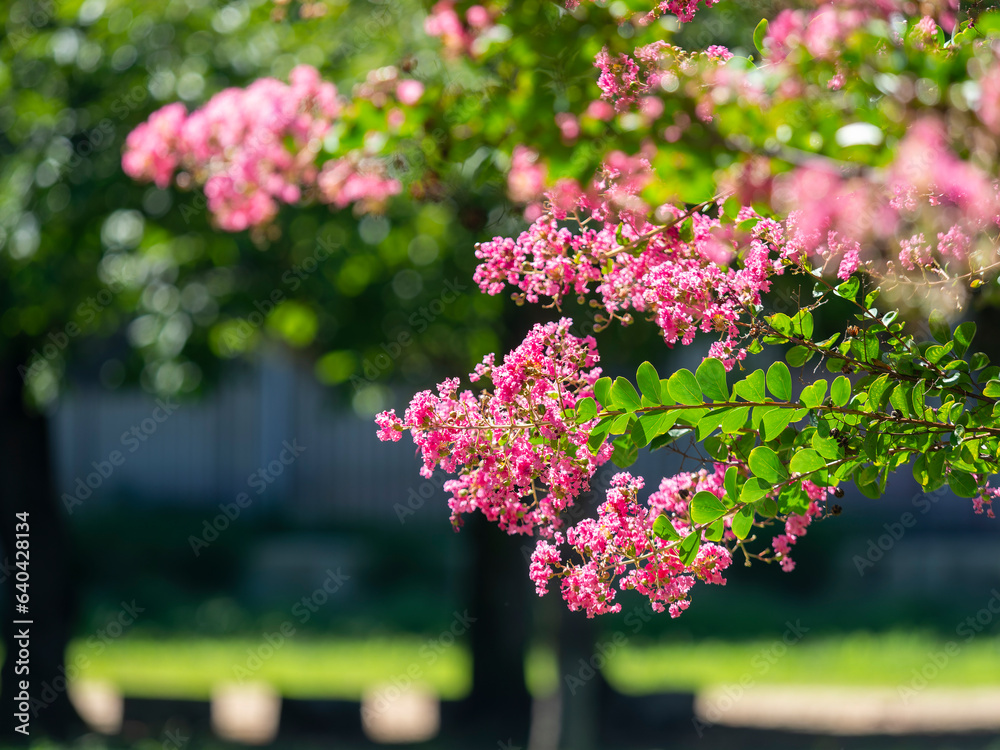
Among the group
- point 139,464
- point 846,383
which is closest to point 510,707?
point 846,383

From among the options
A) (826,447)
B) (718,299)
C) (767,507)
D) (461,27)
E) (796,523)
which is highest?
(461,27)

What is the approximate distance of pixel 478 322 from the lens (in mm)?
6359

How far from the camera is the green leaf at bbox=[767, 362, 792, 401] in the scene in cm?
173

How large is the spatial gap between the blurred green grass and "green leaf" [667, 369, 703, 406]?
6605 millimetres

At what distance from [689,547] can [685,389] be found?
27 cm

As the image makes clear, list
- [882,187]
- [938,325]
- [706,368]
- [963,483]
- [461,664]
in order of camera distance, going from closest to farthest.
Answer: [882,187] → [706,368] → [963,483] → [938,325] → [461,664]

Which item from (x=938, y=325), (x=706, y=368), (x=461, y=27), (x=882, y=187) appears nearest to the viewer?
(x=882, y=187)

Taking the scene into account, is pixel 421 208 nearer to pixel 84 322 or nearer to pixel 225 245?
pixel 225 245

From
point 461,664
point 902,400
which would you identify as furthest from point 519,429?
point 461,664

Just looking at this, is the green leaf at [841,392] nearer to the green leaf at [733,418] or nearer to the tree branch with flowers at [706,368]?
the tree branch with flowers at [706,368]

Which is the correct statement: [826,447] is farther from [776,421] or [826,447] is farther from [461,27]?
[461,27]

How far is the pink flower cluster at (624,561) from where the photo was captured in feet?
5.82

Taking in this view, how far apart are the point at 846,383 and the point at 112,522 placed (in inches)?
565

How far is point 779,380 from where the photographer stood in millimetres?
1748
